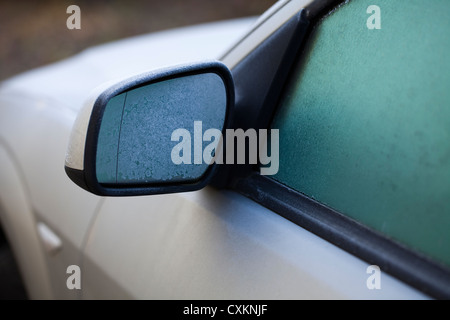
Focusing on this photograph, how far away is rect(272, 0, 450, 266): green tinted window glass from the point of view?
116cm

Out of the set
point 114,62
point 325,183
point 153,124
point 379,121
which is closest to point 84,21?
point 114,62

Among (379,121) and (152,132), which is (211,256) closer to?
(152,132)

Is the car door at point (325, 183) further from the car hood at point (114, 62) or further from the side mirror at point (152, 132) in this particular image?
the car hood at point (114, 62)

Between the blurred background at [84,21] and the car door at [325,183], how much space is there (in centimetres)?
631

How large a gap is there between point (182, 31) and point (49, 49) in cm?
490

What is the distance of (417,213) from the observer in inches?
46.4

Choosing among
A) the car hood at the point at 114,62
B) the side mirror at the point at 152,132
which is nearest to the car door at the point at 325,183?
the side mirror at the point at 152,132

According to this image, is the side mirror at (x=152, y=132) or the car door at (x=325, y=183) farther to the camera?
the side mirror at (x=152, y=132)

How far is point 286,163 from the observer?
1.53 metres

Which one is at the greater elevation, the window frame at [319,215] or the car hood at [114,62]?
the car hood at [114,62]

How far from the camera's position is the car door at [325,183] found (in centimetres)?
117

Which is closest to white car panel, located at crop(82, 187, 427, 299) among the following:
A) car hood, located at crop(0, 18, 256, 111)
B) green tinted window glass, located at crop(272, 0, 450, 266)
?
green tinted window glass, located at crop(272, 0, 450, 266)

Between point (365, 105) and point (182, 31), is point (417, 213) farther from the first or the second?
point (182, 31)
